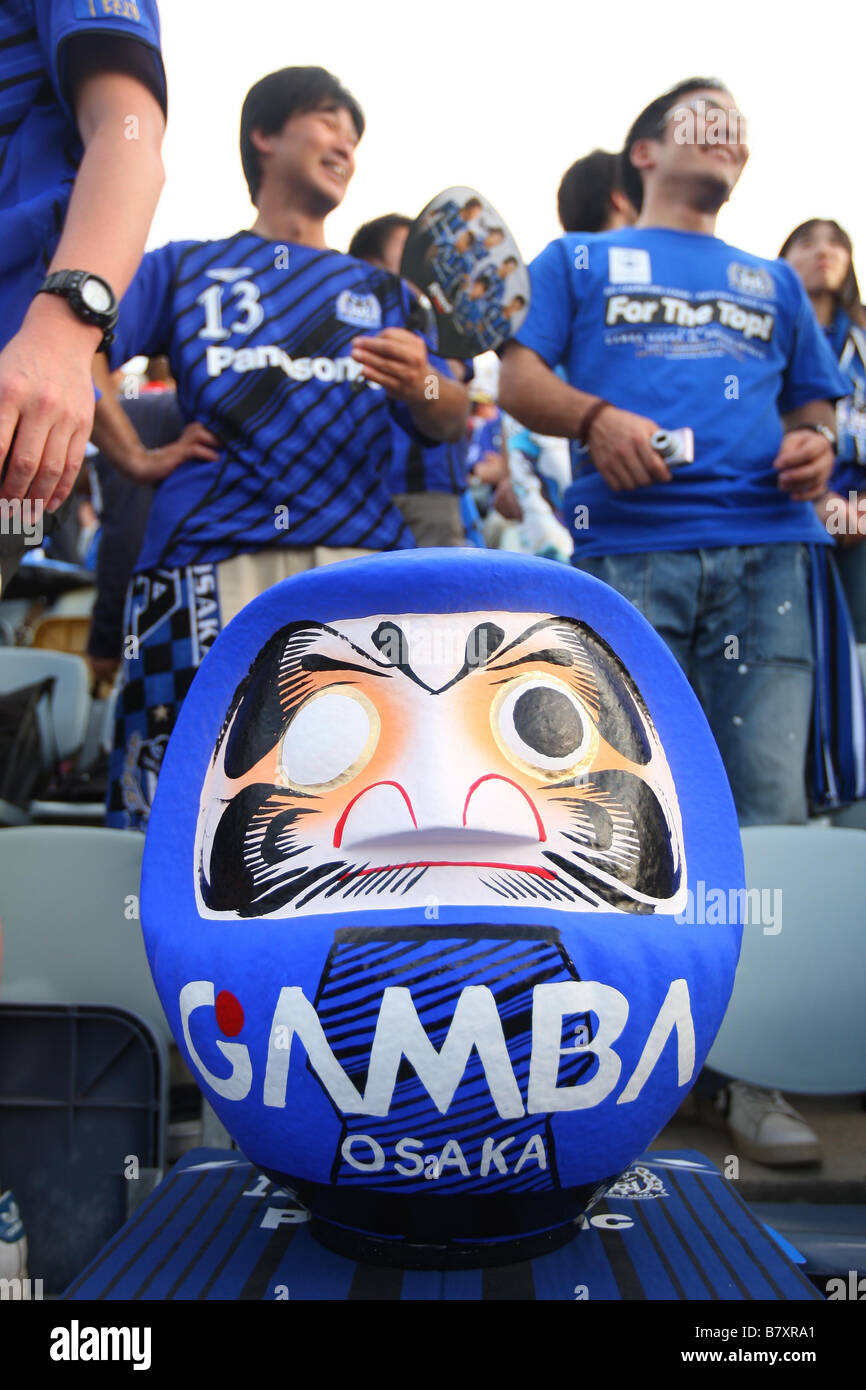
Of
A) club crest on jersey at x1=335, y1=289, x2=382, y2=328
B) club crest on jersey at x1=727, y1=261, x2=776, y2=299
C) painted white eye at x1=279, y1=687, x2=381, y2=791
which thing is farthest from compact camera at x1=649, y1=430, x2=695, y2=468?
painted white eye at x1=279, y1=687, x2=381, y2=791

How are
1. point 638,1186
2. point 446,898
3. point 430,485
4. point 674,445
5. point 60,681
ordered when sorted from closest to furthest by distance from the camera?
point 446,898 → point 638,1186 → point 674,445 → point 430,485 → point 60,681

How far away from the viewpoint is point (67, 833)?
1.66 meters

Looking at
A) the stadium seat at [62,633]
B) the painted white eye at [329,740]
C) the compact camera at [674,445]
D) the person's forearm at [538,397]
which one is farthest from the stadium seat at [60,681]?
the painted white eye at [329,740]

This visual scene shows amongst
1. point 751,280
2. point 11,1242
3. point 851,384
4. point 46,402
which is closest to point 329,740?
point 46,402

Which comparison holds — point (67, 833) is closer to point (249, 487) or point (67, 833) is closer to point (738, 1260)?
point (249, 487)

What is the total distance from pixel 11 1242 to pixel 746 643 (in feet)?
4.27

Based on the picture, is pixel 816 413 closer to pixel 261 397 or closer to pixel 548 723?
pixel 261 397

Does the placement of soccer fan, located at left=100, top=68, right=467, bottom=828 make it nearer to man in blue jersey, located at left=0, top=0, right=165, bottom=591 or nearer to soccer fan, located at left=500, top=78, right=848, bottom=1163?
soccer fan, located at left=500, top=78, right=848, bottom=1163

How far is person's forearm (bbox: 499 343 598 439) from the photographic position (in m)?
1.85

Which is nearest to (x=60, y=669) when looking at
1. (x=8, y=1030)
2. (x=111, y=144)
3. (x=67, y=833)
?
(x=67, y=833)

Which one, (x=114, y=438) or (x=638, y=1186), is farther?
(x=114, y=438)

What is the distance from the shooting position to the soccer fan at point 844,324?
269 centimetres

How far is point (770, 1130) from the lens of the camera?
1726 mm
